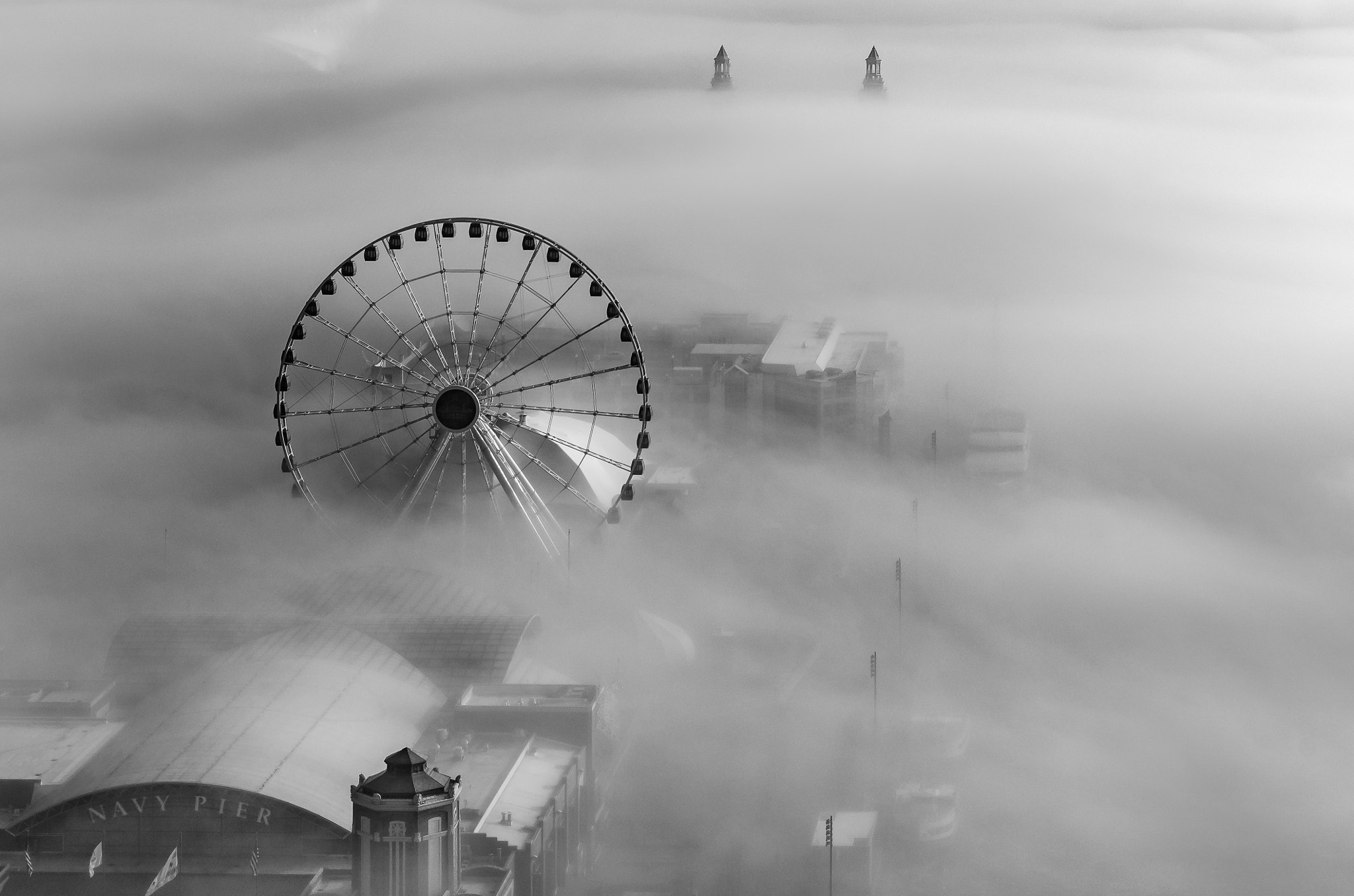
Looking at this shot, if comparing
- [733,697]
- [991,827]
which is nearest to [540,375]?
[733,697]

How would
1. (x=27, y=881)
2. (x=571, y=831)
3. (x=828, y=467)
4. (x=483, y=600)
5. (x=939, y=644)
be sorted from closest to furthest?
(x=27, y=881) → (x=571, y=831) → (x=483, y=600) → (x=939, y=644) → (x=828, y=467)

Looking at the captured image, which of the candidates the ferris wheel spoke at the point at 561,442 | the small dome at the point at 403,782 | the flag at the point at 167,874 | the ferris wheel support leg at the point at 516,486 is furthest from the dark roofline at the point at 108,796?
the ferris wheel spoke at the point at 561,442

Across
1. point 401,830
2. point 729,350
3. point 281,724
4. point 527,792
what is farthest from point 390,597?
point 729,350

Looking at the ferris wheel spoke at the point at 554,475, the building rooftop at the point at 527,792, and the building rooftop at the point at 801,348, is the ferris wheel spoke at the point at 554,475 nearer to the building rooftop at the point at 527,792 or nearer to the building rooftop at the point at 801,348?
the building rooftop at the point at 527,792

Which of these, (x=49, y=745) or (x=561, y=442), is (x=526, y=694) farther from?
(x=49, y=745)

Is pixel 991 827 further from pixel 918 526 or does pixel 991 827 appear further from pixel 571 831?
pixel 918 526
